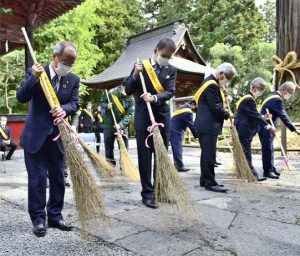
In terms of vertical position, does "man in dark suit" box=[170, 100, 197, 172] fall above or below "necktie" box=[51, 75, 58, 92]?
below

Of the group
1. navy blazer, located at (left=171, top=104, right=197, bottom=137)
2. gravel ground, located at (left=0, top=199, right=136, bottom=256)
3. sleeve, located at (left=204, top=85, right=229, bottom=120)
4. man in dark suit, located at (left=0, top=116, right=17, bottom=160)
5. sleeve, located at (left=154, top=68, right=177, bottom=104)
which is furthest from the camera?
man in dark suit, located at (left=0, top=116, right=17, bottom=160)

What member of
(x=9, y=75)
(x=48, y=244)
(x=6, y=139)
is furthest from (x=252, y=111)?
(x=9, y=75)

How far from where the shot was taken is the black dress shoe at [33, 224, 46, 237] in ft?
9.90

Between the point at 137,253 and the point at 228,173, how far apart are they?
160 inches

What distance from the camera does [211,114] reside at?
191 inches

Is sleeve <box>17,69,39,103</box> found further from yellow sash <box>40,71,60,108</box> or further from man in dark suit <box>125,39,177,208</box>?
man in dark suit <box>125,39,177,208</box>

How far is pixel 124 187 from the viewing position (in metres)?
5.23

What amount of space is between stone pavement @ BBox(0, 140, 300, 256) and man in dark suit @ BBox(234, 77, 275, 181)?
991mm

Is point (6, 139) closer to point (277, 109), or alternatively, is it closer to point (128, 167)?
point (128, 167)

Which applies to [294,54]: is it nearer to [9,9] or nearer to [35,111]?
[35,111]

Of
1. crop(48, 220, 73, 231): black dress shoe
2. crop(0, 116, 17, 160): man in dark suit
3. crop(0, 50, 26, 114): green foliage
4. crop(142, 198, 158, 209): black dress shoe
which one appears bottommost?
crop(48, 220, 73, 231): black dress shoe

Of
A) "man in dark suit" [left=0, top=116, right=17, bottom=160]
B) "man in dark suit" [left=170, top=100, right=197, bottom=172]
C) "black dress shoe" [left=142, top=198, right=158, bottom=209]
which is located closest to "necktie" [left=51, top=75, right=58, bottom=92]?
"black dress shoe" [left=142, top=198, right=158, bottom=209]

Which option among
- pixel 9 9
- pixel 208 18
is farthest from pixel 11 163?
pixel 208 18

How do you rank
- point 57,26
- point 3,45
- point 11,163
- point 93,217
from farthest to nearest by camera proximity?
point 57,26
point 3,45
point 11,163
point 93,217
